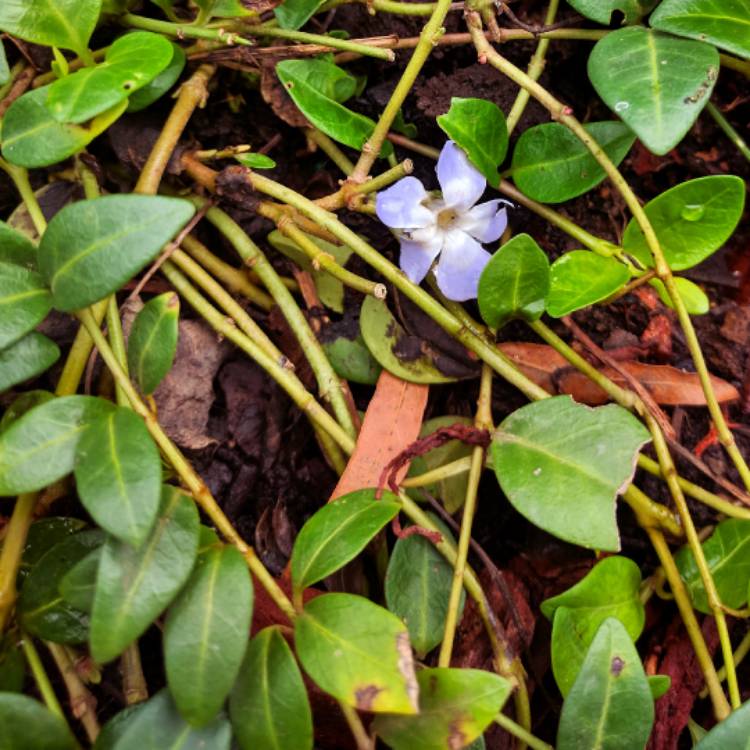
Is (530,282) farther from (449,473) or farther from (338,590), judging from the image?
(338,590)

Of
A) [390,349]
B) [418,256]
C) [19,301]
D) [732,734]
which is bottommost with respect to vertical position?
[732,734]

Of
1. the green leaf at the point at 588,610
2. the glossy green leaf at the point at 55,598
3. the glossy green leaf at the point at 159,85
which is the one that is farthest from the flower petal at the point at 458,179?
the glossy green leaf at the point at 55,598

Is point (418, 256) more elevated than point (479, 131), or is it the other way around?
point (479, 131)

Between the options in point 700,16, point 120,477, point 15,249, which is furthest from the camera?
point 700,16

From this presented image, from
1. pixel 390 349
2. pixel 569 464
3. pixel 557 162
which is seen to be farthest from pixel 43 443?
pixel 557 162

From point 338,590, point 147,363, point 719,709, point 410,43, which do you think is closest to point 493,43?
point 410,43

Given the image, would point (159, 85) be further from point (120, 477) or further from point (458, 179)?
point (120, 477)

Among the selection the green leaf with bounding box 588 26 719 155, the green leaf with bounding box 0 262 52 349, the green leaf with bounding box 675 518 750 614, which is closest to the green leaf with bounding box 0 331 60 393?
the green leaf with bounding box 0 262 52 349

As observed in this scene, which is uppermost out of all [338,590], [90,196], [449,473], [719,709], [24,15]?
[24,15]
